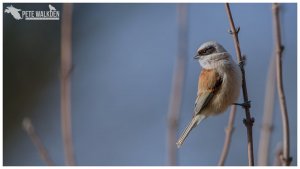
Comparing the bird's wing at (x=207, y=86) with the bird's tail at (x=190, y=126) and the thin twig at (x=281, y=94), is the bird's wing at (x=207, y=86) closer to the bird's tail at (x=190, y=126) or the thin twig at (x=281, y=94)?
the bird's tail at (x=190, y=126)

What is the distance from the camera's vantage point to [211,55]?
3188 mm

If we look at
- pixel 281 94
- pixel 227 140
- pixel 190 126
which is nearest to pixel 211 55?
pixel 190 126

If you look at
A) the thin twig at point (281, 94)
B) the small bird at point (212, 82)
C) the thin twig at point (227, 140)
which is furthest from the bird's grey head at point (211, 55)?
the thin twig at point (281, 94)

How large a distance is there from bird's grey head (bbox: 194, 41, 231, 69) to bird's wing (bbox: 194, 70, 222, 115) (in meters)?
0.06

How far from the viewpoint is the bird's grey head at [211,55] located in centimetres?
314

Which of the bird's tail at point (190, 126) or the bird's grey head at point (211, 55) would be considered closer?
the bird's tail at point (190, 126)

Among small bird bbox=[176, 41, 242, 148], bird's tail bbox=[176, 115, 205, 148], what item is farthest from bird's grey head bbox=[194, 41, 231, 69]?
bird's tail bbox=[176, 115, 205, 148]

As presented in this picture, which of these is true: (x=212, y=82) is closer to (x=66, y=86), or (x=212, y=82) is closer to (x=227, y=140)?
(x=227, y=140)

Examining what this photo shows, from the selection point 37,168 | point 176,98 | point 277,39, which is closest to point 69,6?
point 176,98

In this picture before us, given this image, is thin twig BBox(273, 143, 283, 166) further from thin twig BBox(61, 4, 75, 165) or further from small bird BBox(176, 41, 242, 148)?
small bird BBox(176, 41, 242, 148)

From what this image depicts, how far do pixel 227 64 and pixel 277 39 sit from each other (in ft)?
4.13

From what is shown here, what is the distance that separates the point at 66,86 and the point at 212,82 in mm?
1418

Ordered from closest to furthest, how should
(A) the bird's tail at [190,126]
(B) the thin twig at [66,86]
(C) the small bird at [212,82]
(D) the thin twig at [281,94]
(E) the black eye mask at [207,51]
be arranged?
(D) the thin twig at [281,94] < (B) the thin twig at [66,86] < (A) the bird's tail at [190,126] < (C) the small bird at [212,82] < (E) the black eye mask at [207,51]

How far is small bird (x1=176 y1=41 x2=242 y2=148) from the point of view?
307 cm
